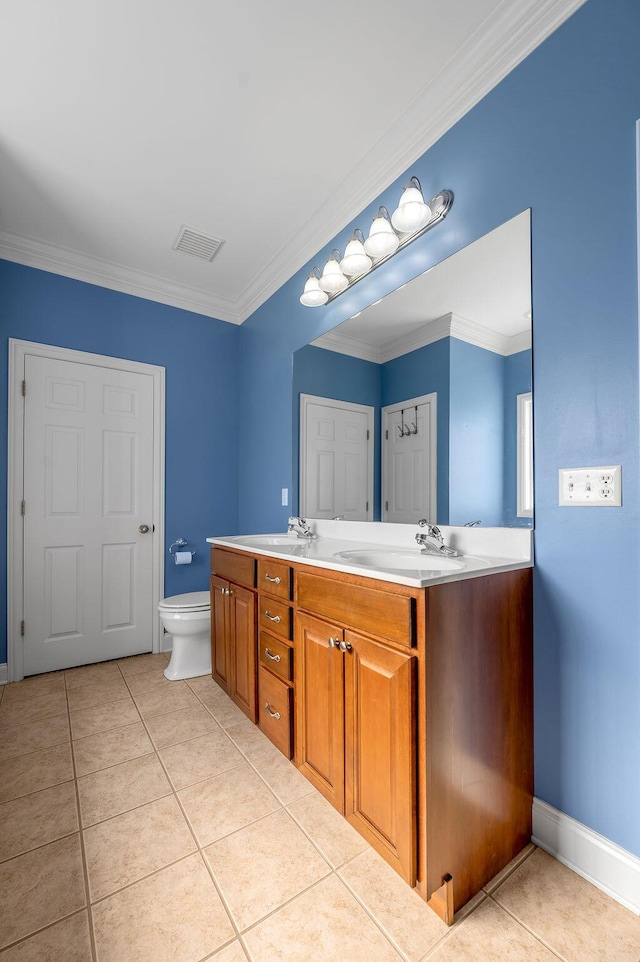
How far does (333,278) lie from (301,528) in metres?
1.33

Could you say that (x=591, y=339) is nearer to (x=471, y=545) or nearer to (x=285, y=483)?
(x=471, y=545)

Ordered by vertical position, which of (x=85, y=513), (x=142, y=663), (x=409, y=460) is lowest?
(x=142, y=663)

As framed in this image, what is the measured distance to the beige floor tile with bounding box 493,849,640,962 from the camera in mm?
978

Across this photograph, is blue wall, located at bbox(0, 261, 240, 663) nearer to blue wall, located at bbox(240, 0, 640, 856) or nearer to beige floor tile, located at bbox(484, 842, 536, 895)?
blue wall, located at bbox(240, 0, 640, 856)

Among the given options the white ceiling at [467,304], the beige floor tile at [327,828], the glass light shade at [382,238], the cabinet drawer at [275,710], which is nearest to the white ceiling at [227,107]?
the glass light shade at [382,238]

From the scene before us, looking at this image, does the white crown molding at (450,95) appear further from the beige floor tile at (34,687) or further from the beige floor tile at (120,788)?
the beige floor tile at (34,687)

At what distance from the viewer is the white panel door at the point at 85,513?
2559mm

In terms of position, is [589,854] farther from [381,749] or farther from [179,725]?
[179,725]

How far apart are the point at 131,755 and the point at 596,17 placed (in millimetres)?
2920

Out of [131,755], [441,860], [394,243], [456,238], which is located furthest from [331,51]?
[131,755]

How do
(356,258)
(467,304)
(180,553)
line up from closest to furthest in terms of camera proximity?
(467,304), (356,258), (180,553)

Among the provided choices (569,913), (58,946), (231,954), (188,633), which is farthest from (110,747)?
(569,913)

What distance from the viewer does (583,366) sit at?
1.21m

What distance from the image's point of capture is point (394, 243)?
1.77 metres
